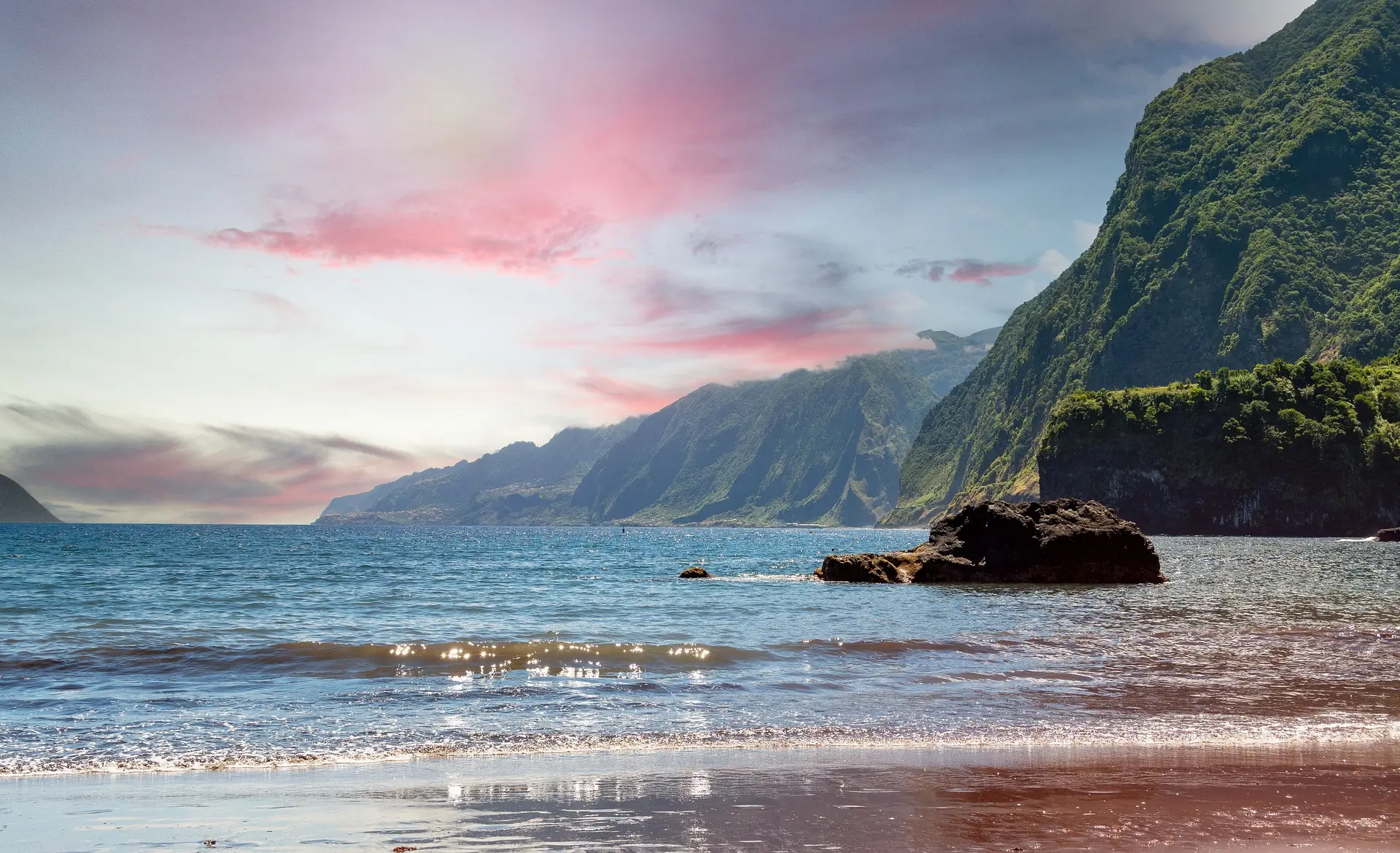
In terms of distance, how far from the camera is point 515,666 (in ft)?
79.2

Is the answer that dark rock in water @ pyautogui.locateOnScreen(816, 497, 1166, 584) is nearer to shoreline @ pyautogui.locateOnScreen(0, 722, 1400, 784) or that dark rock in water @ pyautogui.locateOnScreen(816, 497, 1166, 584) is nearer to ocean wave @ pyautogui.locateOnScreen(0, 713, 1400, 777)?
ocean wave @ pyautogui.locateOnScreen(0, 713, 1400, 777)

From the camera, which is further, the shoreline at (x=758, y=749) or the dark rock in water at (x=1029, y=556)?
the dark rock in water at (x=1029, y=556)

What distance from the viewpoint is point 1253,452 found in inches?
6609

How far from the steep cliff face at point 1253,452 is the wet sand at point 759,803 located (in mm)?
170021

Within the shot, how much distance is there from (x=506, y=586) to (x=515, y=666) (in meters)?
36.7

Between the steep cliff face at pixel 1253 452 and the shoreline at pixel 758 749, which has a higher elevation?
the steep cliff face at pixel 1253 452

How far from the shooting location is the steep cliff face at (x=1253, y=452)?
513 ft

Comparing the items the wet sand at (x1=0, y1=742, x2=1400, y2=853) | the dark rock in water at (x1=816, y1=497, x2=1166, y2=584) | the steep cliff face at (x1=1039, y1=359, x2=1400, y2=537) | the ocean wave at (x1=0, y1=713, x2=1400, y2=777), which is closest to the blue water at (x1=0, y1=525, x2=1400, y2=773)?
the ocean wave at (x1=0, y1=713, x2=1400, y2=777)

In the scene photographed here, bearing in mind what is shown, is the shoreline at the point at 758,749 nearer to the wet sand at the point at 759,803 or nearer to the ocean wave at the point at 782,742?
the ocean wave at the point at 782,742

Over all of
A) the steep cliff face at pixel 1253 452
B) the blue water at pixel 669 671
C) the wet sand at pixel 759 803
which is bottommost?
the blue water at pixel 669 671

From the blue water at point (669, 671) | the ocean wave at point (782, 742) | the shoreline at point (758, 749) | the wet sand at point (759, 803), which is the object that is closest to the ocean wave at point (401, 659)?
the blue water at point (669, 671)

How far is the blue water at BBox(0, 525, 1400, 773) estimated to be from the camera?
1625 cm

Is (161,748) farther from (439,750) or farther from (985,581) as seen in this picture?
(985,581)

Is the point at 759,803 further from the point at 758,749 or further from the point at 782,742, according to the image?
the point at 782,742
